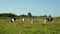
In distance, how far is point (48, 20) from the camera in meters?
31.0
